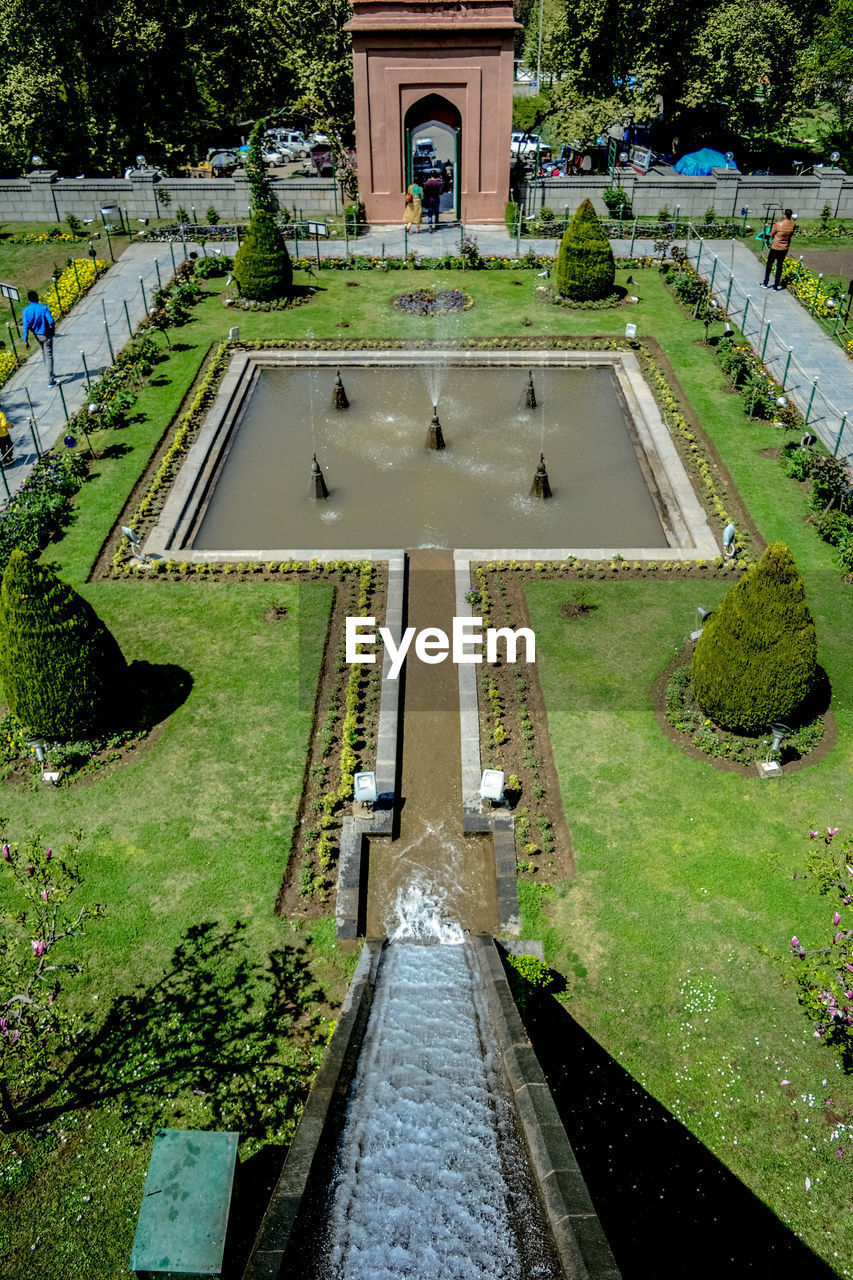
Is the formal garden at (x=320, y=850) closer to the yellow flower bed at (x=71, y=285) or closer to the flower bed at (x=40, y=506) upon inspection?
the flower bed at (x=40, y=506)

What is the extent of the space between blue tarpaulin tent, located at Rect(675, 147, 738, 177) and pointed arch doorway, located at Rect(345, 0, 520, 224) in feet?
28.2

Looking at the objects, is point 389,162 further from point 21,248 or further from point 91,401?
point 91,401

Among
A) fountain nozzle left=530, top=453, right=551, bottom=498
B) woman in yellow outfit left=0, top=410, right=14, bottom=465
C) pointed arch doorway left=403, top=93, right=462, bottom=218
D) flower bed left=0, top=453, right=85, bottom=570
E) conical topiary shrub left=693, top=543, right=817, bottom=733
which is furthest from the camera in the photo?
pointed arch doorway left=403, top=93, right=462, bottom=218

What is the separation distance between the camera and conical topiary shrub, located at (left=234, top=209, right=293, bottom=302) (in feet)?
91.9

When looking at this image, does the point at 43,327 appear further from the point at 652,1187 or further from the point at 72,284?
the point at 652,1187

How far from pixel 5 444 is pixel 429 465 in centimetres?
966

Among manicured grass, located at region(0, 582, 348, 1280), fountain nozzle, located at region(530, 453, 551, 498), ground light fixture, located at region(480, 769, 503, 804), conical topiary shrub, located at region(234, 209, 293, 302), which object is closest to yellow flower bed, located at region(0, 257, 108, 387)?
conical topiary shrub, located at region(234, 209, 293, 302)

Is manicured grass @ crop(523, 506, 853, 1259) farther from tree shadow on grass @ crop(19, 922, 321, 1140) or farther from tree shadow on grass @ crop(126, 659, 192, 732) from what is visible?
tree shadow on grass @ crop(126, 659, 192, 732)

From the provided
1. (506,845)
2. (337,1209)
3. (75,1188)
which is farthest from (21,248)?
Answer: (337,1209)

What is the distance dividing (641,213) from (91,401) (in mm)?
23311

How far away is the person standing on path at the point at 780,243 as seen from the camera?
28370 mm

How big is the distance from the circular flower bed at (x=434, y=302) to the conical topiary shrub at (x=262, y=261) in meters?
3.61

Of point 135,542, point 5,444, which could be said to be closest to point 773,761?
point 135,542

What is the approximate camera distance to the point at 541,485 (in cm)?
2014
